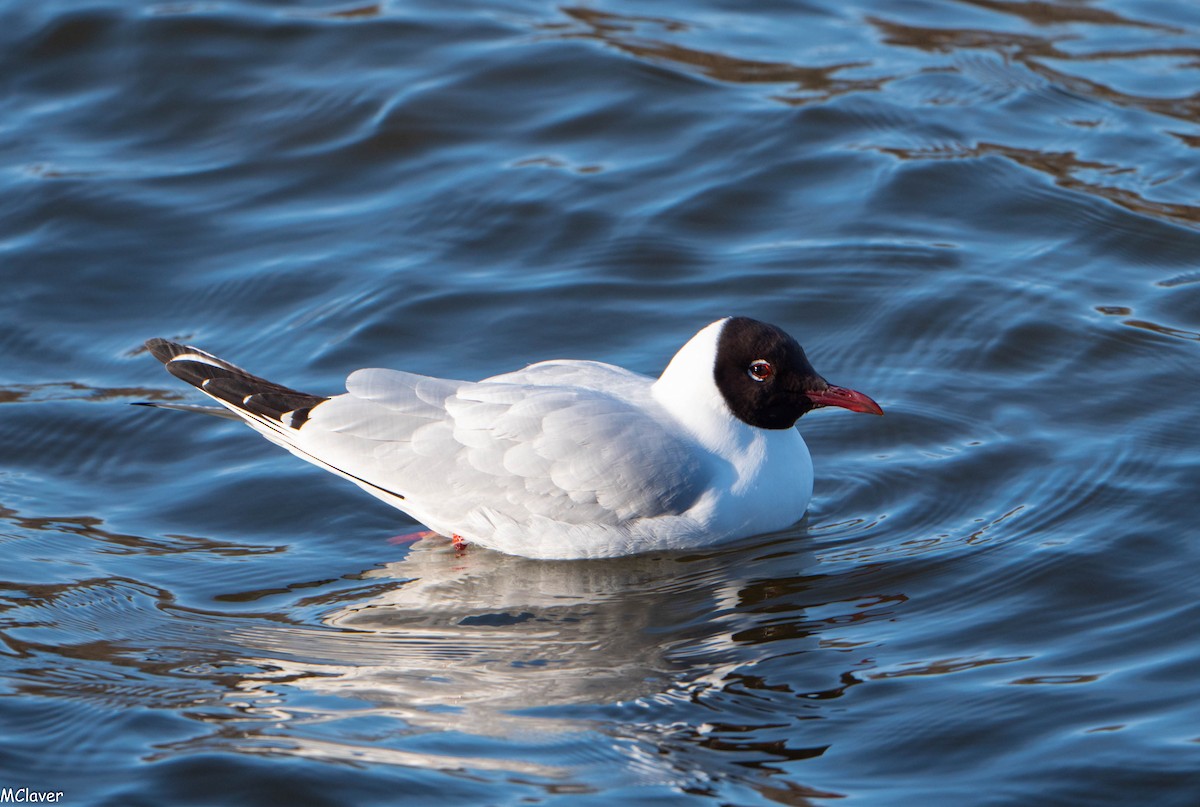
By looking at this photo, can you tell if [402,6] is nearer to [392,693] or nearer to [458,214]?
[458,214]

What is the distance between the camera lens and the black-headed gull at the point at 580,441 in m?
6.39

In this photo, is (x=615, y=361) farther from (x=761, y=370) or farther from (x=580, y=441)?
(x=580, y=441)

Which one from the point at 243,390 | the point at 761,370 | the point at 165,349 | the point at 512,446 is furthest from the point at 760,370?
the point at 165,349

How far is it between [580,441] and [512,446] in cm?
30

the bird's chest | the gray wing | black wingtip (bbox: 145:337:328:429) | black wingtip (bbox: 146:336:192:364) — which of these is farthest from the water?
black wingtip (bbox: 146:336:192:364)

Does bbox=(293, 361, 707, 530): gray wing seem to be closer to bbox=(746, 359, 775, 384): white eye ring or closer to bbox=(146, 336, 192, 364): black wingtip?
bbox=(746, 359, 775, 384): white eye ring

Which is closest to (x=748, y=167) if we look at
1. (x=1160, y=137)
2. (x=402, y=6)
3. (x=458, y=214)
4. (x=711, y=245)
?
(x=711, y=245)

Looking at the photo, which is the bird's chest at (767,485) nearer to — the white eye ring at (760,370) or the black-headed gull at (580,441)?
the black-headed gull at (580,441)

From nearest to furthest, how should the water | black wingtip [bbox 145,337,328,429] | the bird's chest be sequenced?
the water → the bird's chest → black wingtip [bbox 145,337,328,429]

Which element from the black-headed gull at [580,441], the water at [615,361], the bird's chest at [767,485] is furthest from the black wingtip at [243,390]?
the bird's chest at [767,485]

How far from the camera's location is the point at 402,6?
12.0m

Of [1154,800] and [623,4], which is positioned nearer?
[1154,800]

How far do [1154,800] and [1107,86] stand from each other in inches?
264

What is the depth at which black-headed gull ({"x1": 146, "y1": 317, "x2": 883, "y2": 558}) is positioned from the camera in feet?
21.0
